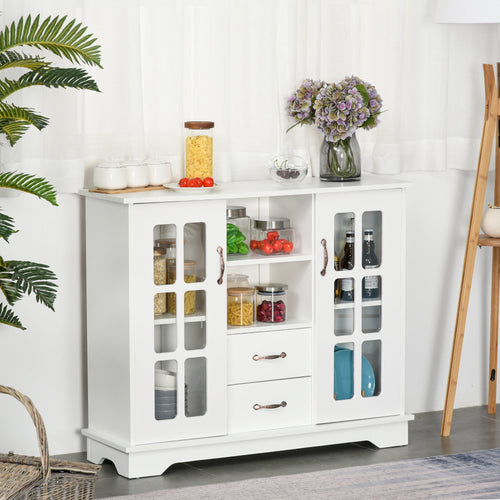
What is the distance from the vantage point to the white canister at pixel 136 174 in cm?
329

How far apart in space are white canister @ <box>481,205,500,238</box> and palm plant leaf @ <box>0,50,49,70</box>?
5.71 ft

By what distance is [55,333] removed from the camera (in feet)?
11.3

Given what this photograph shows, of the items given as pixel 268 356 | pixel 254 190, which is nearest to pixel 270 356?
pixel 268 356

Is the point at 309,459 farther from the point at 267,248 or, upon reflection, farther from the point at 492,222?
the point at 492,222

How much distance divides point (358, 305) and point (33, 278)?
1.15 meters

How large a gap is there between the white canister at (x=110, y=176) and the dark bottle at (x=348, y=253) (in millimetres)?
780

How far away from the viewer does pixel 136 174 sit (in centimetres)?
330

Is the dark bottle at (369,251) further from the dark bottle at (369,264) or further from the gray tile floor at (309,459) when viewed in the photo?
the gray tile floor at (309,459)

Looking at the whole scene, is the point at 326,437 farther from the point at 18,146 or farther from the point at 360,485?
the point at 18,146

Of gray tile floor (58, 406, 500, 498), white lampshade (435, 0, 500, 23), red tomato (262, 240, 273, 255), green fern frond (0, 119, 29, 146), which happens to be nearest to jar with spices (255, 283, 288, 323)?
red tomato (262, 240, 273, 255)

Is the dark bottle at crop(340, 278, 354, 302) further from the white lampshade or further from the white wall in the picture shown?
the white lampshade

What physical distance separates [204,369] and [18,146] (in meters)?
0.93

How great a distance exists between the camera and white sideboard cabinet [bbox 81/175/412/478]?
319cm

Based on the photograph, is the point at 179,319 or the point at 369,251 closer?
the point at 179,319
